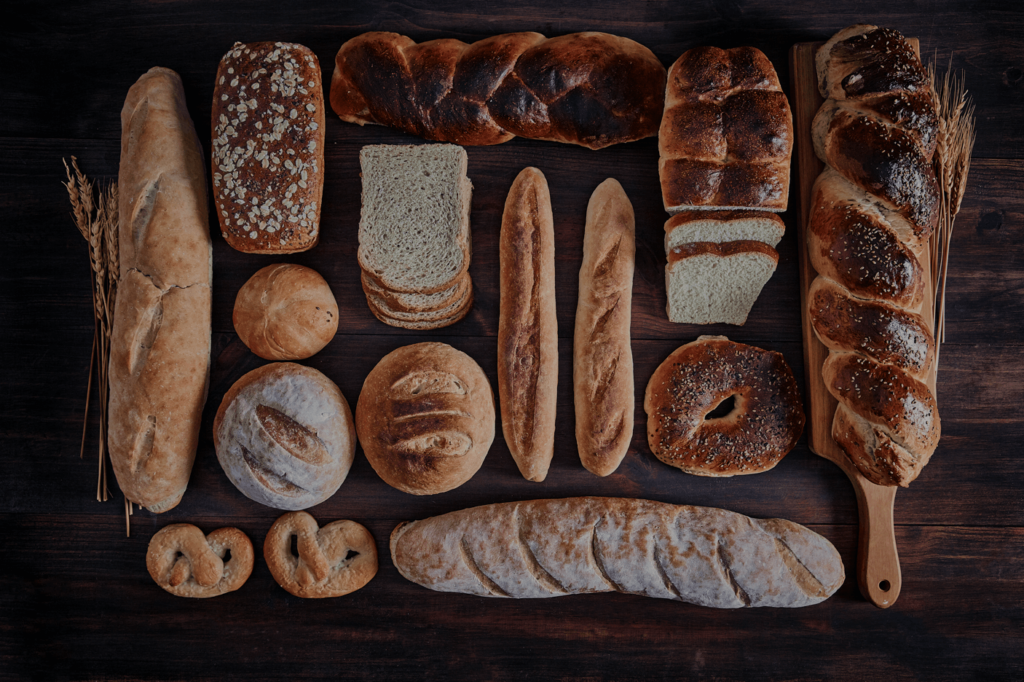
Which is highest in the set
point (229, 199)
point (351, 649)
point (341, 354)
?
point (229, 199)

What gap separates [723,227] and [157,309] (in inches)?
90.4

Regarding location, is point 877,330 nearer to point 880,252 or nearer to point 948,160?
point 880,252

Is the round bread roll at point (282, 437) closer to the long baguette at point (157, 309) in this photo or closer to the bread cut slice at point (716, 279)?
the long baguette at point (157, 309)

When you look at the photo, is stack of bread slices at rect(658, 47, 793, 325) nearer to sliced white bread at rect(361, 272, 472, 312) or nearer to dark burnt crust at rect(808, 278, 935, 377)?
dark burnt crust at rect(808, 278, 935, 377)

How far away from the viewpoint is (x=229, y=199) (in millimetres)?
2219

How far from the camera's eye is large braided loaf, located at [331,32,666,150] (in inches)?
86.1

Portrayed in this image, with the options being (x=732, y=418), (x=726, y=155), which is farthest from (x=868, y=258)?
(x=732, y=418)

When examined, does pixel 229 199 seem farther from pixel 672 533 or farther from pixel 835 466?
pixel 835 466

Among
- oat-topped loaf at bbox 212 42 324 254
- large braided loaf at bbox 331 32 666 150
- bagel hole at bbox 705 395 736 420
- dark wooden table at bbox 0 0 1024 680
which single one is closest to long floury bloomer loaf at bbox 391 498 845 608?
dark wooden table at bbox 0 0 1024 680

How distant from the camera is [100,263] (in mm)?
2346

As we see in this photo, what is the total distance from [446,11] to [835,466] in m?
2.60

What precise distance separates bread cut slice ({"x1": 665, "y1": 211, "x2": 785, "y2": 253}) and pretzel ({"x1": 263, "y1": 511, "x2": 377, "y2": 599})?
5.94 feet

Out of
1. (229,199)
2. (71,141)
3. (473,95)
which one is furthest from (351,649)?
(71,141)

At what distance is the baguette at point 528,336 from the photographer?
222cm
